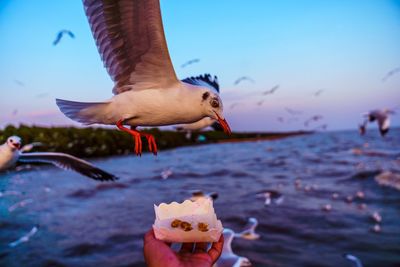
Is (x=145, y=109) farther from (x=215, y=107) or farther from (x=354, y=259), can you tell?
(x=354, y=259)

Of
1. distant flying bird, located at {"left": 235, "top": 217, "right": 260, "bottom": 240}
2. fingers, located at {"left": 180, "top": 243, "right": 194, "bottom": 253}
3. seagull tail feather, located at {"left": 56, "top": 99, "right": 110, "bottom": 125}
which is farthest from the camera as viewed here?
distant flying bird, located at {"left": 235, "top": 217, "right": 260, "bottom": 240}

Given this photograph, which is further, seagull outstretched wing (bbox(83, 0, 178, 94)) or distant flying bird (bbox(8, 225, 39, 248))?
distant flying bird (bbox(8, 225, 39, 248))

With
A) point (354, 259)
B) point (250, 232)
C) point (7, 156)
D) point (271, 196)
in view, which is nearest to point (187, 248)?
point (7, 156)

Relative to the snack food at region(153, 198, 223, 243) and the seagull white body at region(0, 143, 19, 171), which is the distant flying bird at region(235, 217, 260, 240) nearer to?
the seagull white body at region(0, 143, 19, 171)

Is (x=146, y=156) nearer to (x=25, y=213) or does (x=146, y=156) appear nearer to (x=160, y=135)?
(x=25, y=213)

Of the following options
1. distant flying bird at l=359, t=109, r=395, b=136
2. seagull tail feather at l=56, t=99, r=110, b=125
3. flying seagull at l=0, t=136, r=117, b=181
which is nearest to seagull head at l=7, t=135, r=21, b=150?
flying seagull at l=0, t=136, r=117, b=181
